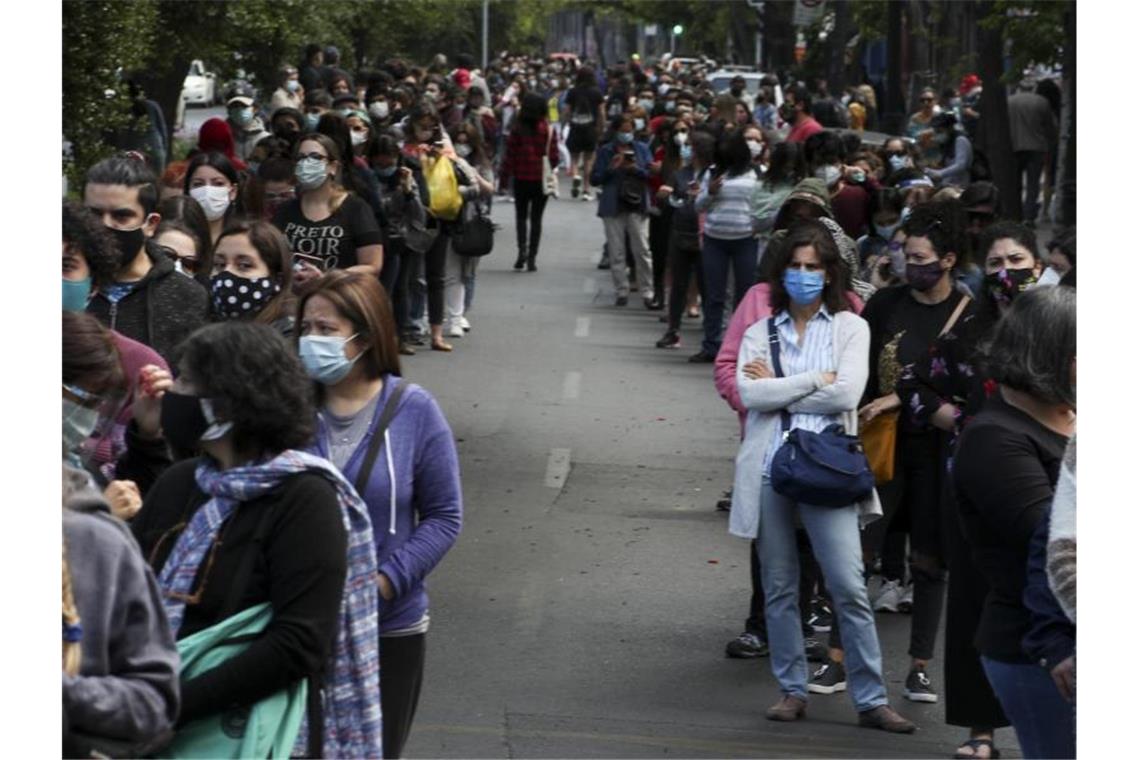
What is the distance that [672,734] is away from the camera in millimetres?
7633

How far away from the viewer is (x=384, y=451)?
17.5 ft

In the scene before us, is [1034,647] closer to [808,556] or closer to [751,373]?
[751,373]

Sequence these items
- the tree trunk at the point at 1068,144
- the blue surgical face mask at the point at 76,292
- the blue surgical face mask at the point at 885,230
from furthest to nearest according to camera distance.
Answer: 1. the tree trunk at the point at 1068,144
2. the blue surgical face mask at the point at 885,230
3. the blue surgical face mask at the point at 76,292

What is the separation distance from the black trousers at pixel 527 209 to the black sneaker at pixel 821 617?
43.5 ft

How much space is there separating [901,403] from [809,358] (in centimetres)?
56

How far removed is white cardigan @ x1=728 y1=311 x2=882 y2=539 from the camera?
7.49 meters

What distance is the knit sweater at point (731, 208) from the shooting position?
A: 49.9 feet

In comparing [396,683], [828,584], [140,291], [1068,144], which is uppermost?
[1068,144]

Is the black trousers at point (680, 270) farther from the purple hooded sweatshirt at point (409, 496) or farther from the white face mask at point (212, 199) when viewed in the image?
the purple hooded sweatshirt at point (409, 496)

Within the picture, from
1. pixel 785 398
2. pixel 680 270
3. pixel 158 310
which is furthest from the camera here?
pixel 680 270

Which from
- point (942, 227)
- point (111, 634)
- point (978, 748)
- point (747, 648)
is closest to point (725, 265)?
point (747, 648)

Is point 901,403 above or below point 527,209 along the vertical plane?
below

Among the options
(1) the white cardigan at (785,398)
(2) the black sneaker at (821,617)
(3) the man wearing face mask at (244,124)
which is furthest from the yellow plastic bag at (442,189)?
(1) the white cardigan at (785,398)

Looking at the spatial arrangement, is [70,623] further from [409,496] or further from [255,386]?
[409,496]
